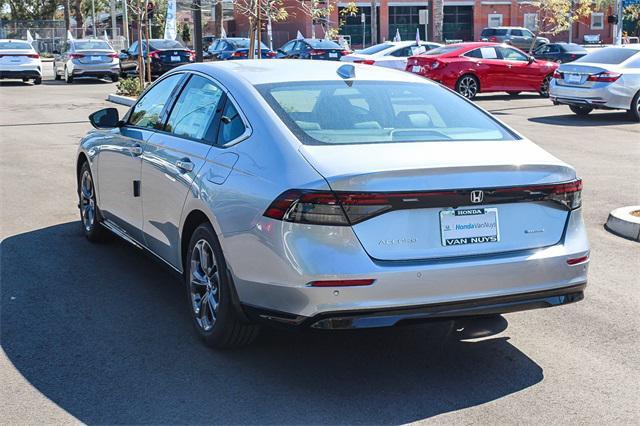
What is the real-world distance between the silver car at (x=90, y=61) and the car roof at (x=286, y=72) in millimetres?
26717

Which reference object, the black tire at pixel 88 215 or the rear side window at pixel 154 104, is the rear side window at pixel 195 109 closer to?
the rear side window at pixel 154 104

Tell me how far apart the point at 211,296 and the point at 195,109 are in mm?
1338

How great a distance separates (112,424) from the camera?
423 centimetres

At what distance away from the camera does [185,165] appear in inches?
216

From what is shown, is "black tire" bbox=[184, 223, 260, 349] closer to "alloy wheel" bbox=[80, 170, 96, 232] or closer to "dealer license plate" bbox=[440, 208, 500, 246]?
"dealer license plate" bbox=[440, 208, 500, 246]

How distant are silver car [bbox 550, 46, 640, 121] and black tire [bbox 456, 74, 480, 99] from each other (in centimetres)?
387

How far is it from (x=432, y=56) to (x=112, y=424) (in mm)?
20111

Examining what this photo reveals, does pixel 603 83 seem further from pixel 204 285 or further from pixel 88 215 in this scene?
pixel 204 285

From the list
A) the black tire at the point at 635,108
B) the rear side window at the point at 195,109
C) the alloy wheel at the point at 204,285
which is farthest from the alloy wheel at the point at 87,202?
the black tire at the point at 635,108

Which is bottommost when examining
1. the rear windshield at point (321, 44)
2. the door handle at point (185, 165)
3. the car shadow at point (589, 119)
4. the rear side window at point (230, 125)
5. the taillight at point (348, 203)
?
the car shadow at point (589, 119)

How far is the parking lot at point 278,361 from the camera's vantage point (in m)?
4.40

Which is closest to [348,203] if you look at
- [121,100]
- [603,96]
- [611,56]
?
[603,96]

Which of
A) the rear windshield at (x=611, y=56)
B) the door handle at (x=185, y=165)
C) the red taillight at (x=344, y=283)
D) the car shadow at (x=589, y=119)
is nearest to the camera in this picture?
the red taillight at (x=344, y=283)

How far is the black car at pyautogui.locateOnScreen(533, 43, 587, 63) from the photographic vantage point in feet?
116
